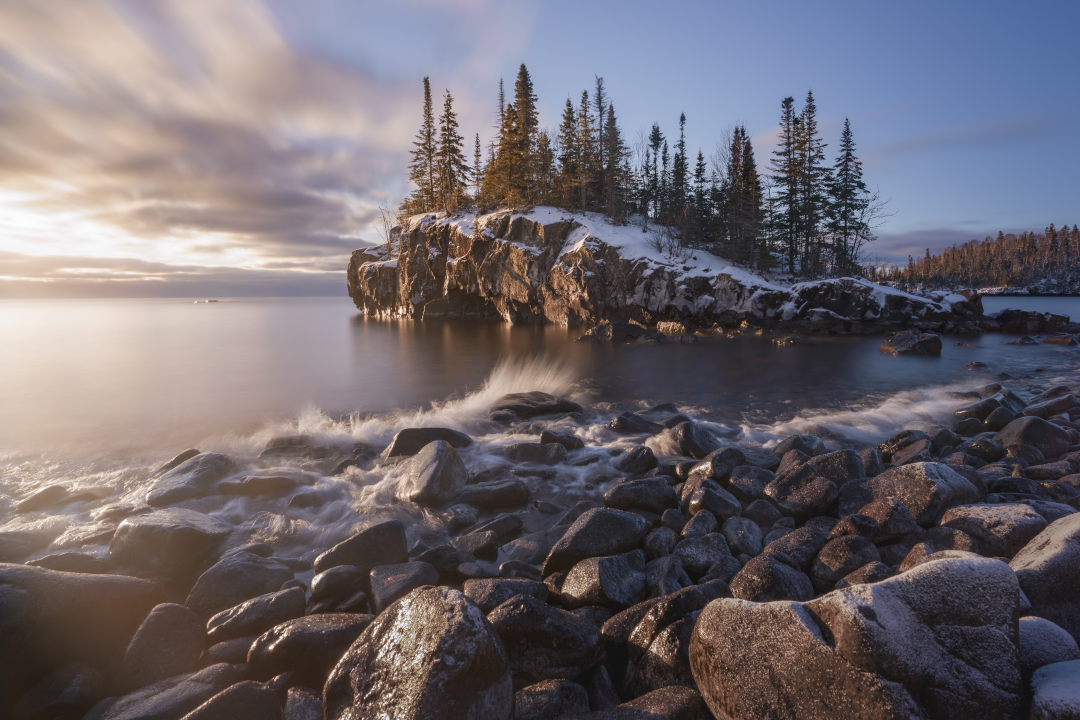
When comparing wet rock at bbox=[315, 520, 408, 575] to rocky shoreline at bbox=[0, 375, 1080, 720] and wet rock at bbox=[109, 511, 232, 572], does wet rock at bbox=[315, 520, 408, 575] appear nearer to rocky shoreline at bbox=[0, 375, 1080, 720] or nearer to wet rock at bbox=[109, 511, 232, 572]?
rocky shoreline at bbox=[0, 375, 1080, 720]

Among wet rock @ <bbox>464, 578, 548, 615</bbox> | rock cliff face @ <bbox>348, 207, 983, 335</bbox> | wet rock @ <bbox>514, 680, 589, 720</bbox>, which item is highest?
rock cliff face @ <bbox>348, 207, 983, 335</bbox>

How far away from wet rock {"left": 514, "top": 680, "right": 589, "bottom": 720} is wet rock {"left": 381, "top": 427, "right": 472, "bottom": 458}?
6362 mm

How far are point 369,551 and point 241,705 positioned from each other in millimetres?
2143

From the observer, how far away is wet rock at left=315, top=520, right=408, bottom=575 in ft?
16.6

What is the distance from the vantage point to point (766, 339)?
30984mm

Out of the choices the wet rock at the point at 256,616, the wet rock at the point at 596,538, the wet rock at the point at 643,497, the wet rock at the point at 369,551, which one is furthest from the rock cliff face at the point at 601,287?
the wet rock at the point at 256,616

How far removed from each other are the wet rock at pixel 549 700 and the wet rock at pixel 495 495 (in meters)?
3.88

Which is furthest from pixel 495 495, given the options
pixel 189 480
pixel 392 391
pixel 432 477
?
pixel 392 391

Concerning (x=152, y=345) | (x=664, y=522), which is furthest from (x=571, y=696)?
(x=152, y=345)

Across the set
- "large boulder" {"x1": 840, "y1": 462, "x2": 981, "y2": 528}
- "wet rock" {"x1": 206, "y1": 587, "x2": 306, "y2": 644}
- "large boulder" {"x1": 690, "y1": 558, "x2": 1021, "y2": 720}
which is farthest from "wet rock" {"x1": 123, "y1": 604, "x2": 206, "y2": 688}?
"large boulder" {"x1": 840, "y1": 462, "x2": 981, "y2": 528}

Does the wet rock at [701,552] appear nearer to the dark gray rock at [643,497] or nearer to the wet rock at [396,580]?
the dark gray rock at [643,497]

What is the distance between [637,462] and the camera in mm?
8242

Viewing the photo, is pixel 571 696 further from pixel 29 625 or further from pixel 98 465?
pixel 98 465

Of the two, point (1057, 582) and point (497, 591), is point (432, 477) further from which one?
point (1057, 582)
